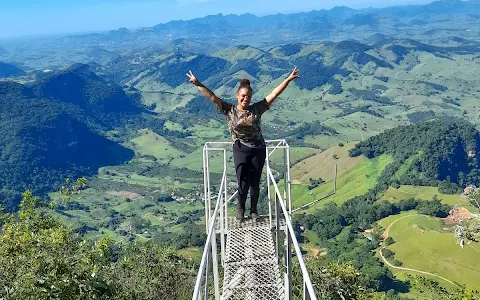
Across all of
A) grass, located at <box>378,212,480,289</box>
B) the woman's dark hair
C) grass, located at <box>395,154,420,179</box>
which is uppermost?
the woman's dark hair

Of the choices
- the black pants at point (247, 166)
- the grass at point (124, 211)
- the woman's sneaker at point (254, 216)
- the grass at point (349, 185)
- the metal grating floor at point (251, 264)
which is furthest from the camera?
the grass at point (124, 211)

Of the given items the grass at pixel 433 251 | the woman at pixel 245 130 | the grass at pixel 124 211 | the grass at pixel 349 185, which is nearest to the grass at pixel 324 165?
the grass at pixel 349 185

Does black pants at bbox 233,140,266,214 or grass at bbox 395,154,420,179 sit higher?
black pants at bbox 233,140,266,214

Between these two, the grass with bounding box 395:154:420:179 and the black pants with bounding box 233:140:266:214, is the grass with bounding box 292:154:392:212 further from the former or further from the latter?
the black pants with bounding box 233:140:266:214

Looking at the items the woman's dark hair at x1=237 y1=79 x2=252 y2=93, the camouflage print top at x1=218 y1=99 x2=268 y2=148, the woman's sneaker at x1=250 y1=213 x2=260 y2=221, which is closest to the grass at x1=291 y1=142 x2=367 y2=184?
the woman's sneaker at x1=250 y1=213 x2=260 y2=221

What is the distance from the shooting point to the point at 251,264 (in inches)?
242

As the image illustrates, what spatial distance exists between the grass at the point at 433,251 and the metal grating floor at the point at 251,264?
182 feet

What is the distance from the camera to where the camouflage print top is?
6840 mm

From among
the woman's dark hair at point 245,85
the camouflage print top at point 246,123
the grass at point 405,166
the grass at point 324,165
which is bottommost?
the grass at point 324,165

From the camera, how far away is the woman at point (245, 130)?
6.84 m

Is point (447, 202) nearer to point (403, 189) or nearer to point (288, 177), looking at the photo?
point (403, 189)

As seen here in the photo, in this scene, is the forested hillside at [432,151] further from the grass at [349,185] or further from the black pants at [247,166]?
the black pants at [247,166]

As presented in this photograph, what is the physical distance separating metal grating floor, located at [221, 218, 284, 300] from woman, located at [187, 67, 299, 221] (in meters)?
0.69

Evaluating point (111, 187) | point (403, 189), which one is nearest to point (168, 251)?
point (403, 189)
